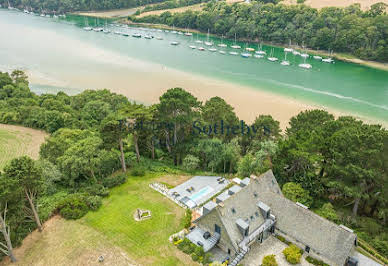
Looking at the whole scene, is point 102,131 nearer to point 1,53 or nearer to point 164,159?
point 164,159

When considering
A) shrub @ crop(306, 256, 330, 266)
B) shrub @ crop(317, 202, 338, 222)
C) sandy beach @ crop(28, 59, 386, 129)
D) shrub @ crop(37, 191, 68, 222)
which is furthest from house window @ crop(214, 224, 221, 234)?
sandy beach @ crop(28, 59, 386, 129)

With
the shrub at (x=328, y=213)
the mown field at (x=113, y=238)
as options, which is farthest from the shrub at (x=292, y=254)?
the mown field at (x=113, y=238)

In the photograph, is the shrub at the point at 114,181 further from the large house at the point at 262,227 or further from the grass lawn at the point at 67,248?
the large house at the point at 262,227

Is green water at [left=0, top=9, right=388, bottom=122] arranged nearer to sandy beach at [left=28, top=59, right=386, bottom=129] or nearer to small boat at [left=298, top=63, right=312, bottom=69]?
small boat at [left=298, top=63, right=312, bottom=69]

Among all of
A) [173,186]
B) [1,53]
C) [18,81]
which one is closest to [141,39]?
[1,53]

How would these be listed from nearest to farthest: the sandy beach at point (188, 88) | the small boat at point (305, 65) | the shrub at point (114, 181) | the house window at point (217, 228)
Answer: the house window at point (217, 228) < the shrub at point (114, 181) < the sandy beach at point (188, 88) < the small boat at point (305, 65)

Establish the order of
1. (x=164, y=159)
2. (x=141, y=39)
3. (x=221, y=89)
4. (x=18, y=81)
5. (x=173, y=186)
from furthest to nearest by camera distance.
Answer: (x=141, y=39)
(x=221, y=89)
(x=18, y=81)
(x=164, y=159)
(x=173, y=186)

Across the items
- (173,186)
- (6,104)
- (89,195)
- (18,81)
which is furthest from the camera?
(18,81)

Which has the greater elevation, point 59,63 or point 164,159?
point 59,63
